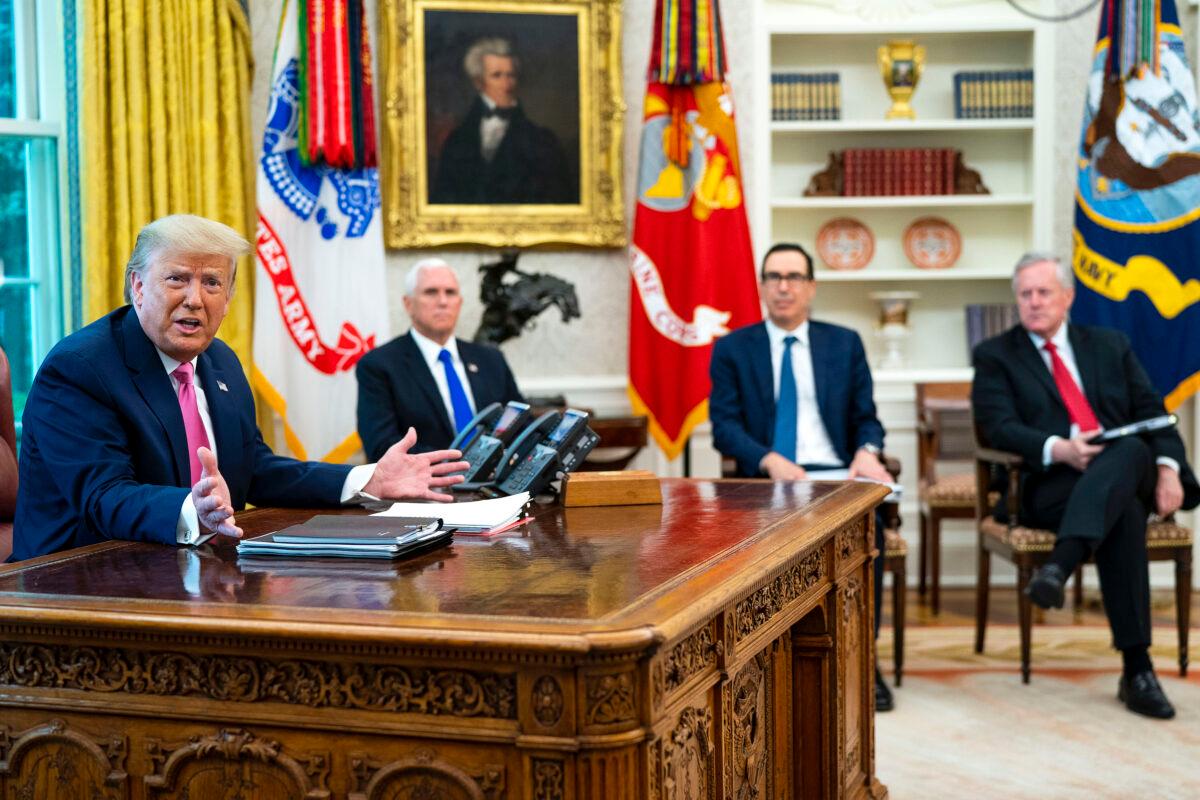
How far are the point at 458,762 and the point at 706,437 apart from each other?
4245mm

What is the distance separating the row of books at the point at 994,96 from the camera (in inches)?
229

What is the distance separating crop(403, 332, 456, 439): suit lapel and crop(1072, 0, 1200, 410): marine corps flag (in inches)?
111

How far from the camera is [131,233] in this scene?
15.4 feet

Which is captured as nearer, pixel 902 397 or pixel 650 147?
pixel 650 147

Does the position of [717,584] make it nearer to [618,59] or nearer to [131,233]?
[131,233]

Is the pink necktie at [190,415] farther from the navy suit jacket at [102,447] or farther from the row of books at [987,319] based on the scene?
the row of books at [987,319]

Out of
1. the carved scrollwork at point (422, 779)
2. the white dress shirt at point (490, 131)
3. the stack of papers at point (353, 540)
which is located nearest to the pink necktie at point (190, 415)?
the stack of papers at point (353, 540)

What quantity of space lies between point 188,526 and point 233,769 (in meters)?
0.60

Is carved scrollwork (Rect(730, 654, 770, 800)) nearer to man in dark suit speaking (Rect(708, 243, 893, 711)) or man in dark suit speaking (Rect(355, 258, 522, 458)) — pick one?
man in dark suit speaking (Rect(708, 243, 893, 711))

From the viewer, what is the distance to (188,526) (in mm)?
2146

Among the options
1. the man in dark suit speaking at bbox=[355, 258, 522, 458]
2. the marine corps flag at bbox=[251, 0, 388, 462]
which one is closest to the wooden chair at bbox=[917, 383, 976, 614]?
the man in dark suit speaking at bbox=[355, 258, 522, 458]

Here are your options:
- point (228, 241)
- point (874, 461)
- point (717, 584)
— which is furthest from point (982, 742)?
point (228, 241)

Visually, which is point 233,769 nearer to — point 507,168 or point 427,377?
point 427,377

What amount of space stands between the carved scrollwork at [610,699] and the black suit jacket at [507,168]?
418 centimetres
